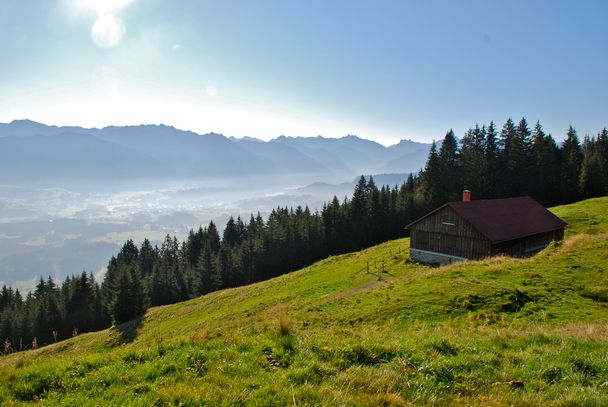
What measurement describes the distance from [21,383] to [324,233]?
276ft

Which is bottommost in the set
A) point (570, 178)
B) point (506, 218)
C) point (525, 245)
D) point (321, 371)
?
point (525, 245)

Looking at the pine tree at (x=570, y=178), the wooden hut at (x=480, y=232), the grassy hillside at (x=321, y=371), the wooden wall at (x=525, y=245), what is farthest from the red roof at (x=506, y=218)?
the pine tree at (x=570, y=178)

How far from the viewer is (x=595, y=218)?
1978 inches

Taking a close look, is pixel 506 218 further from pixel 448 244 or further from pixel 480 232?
pixel 448 244

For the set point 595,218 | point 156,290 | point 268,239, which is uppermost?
point 595,218

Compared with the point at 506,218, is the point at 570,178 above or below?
above

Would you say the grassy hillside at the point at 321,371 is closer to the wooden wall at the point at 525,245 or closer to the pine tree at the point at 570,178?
the wooden wall at the point at 525,245

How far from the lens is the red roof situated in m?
39.7

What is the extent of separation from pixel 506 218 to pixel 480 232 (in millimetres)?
7282

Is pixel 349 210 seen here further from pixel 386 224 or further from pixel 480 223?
pixel 480 223

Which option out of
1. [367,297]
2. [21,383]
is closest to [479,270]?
[367,297]

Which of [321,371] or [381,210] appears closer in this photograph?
[321,371]

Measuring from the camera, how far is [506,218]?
43.4m

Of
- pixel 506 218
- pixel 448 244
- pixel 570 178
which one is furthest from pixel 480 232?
pixel 570 178
